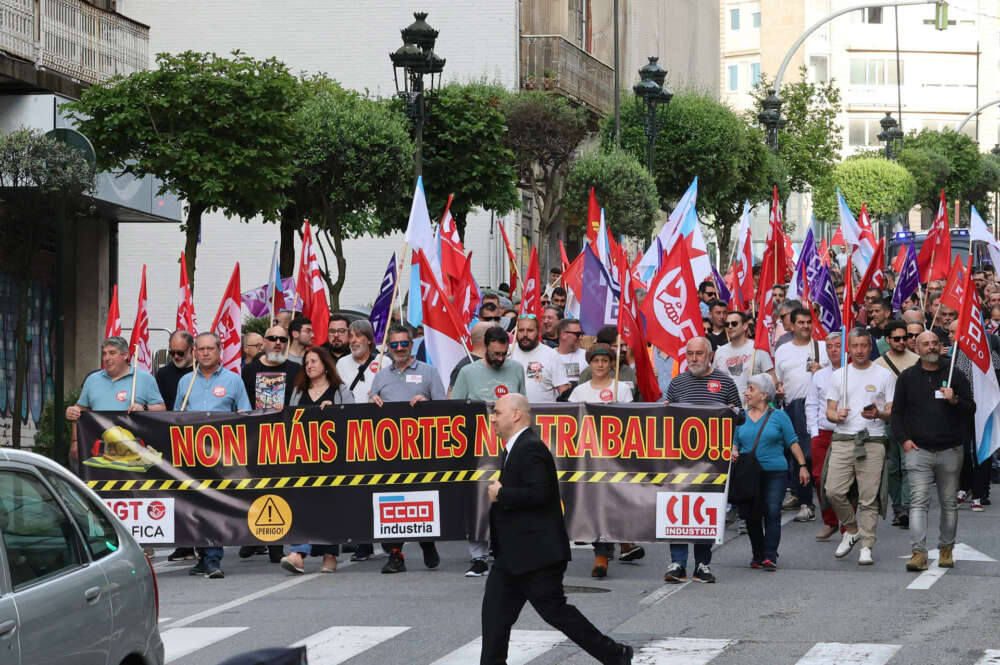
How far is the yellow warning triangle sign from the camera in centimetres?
1253

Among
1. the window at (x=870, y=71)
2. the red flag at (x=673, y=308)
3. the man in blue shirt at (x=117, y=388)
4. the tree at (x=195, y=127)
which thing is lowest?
the man in blue shirt at (x=117, y=388)

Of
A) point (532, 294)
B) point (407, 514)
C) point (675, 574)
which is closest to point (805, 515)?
point (675, 574)

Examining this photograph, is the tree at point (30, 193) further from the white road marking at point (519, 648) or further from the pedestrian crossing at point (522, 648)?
the white road marking at point (519, 648)

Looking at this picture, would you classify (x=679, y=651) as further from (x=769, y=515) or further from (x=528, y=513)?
(x=769, y=515)

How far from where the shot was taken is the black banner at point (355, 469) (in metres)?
12.2

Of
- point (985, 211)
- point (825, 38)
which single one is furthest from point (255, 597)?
point (825, 38)

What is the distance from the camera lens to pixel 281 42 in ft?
128

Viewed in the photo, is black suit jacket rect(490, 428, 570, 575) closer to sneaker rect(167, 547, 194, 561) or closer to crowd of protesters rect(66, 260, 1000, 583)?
crowd of protesters rect(66, 260, 1000, 583)

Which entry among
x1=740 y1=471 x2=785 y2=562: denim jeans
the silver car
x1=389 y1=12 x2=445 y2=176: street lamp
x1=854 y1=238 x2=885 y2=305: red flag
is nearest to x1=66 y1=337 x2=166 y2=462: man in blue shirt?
x1=740 y1=471 x2=785 y2=562: denim jeans

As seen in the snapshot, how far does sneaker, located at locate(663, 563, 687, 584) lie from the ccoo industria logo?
173 centimetres

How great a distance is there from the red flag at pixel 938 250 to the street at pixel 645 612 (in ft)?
28.5

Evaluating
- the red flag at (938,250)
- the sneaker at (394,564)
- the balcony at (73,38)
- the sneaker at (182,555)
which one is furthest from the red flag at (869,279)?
the balcony at (73,38)

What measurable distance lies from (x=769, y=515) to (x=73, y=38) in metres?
13.1

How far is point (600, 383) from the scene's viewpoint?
507 inches
